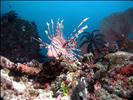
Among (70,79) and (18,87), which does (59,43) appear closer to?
(70,79)

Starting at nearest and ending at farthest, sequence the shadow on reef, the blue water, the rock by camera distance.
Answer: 1. the rock
2. the shadow on reef
3. the blue water

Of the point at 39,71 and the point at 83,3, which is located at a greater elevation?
the point at 83,3

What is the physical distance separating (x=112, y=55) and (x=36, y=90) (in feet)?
5.67

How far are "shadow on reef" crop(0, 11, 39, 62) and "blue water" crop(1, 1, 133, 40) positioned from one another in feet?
101

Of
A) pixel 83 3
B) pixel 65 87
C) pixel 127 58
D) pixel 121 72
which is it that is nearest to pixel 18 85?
pixel 65 87

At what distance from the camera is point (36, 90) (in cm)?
476

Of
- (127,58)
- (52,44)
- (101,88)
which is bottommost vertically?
(101,88)

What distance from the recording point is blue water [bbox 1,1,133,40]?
52872 mm

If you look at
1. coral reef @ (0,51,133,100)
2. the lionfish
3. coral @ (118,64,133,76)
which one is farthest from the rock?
coral @ (118,64,133,76)

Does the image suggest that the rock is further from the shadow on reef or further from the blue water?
the blue water

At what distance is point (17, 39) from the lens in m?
12.0

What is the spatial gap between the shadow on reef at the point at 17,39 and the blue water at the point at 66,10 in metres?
30.9

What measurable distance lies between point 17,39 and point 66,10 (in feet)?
193

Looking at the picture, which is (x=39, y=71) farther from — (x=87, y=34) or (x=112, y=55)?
(x=87, y=34)
